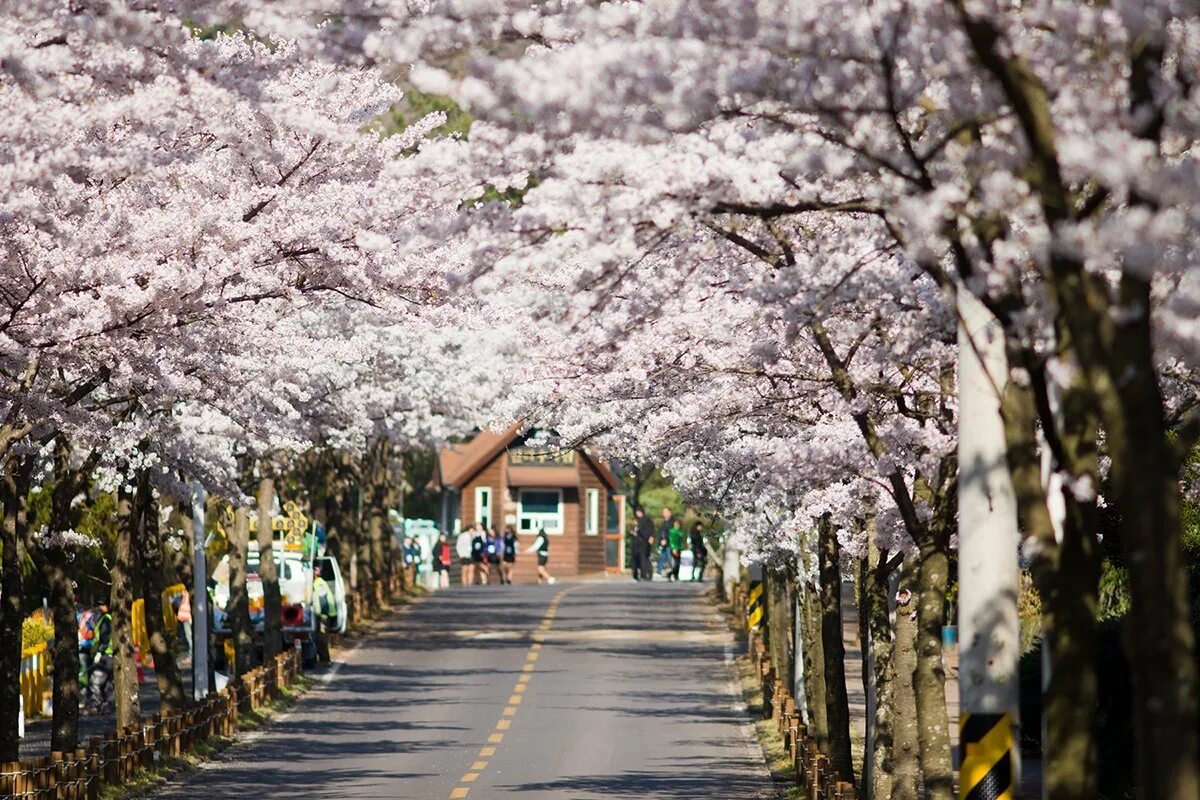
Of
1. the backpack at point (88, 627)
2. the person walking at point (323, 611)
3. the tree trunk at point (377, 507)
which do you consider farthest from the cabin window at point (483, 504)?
the backpack at point (88, 627)

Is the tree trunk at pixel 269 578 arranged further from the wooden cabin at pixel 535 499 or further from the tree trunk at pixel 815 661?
the wooden cabin at pixel 535 499

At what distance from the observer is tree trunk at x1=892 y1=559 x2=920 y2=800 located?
56.3 ft

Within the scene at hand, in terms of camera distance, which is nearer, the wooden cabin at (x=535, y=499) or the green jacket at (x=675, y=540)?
the green jacket at (x=675, y=540)

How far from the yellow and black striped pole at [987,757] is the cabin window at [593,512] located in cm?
7914

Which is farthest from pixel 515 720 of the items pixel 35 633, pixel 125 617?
pixel 35 633

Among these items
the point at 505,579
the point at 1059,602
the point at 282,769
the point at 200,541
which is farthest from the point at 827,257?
the point at 505,579

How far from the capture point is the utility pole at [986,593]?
1062 cm

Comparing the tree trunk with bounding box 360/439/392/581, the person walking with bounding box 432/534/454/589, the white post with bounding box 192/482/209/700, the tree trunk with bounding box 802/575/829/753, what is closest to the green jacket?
the person walking with bounding box 432/534/454/589

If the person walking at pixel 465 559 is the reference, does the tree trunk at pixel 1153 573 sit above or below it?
below

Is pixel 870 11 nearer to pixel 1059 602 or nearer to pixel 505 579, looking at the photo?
pixel 1059 602

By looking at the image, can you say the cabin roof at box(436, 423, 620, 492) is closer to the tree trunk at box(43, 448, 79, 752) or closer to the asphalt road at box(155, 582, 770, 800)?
the asphalt road at box(155, 582, 770, 800)

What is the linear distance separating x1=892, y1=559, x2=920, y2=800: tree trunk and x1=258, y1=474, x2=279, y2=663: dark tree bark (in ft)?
71.8

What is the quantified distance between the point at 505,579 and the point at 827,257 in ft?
204

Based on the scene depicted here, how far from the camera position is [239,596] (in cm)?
3653
